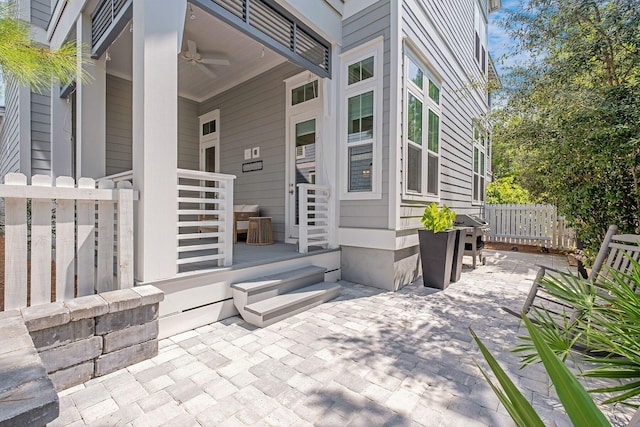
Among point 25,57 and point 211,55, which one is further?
point 211,55

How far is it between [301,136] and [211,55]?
2128mm

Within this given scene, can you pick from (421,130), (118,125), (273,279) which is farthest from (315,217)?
(118,125)

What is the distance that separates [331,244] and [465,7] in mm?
6900

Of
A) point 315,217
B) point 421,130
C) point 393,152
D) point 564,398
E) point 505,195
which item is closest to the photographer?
point 564,398

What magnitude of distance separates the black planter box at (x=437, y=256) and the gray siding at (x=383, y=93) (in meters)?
0.70

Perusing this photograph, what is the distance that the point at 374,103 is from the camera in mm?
4113

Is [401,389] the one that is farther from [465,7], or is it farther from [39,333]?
[465,7]

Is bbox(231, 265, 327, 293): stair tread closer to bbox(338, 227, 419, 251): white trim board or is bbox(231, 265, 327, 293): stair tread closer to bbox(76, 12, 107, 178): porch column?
bbox(338, 227, 419, 251): white trim board

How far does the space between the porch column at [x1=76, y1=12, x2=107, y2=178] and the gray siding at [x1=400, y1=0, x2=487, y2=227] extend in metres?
4.08

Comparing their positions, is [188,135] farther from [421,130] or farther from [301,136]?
[421,130]

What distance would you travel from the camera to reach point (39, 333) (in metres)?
1.77

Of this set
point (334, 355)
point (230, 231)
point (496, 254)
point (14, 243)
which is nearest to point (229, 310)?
point (230, 231)

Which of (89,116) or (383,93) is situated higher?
(383,93)

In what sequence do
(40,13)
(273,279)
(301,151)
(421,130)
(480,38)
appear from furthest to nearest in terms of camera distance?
1. (480,38)
2. (40,13)
3. (301,151)
4. (421,130)
5. (273,279)
